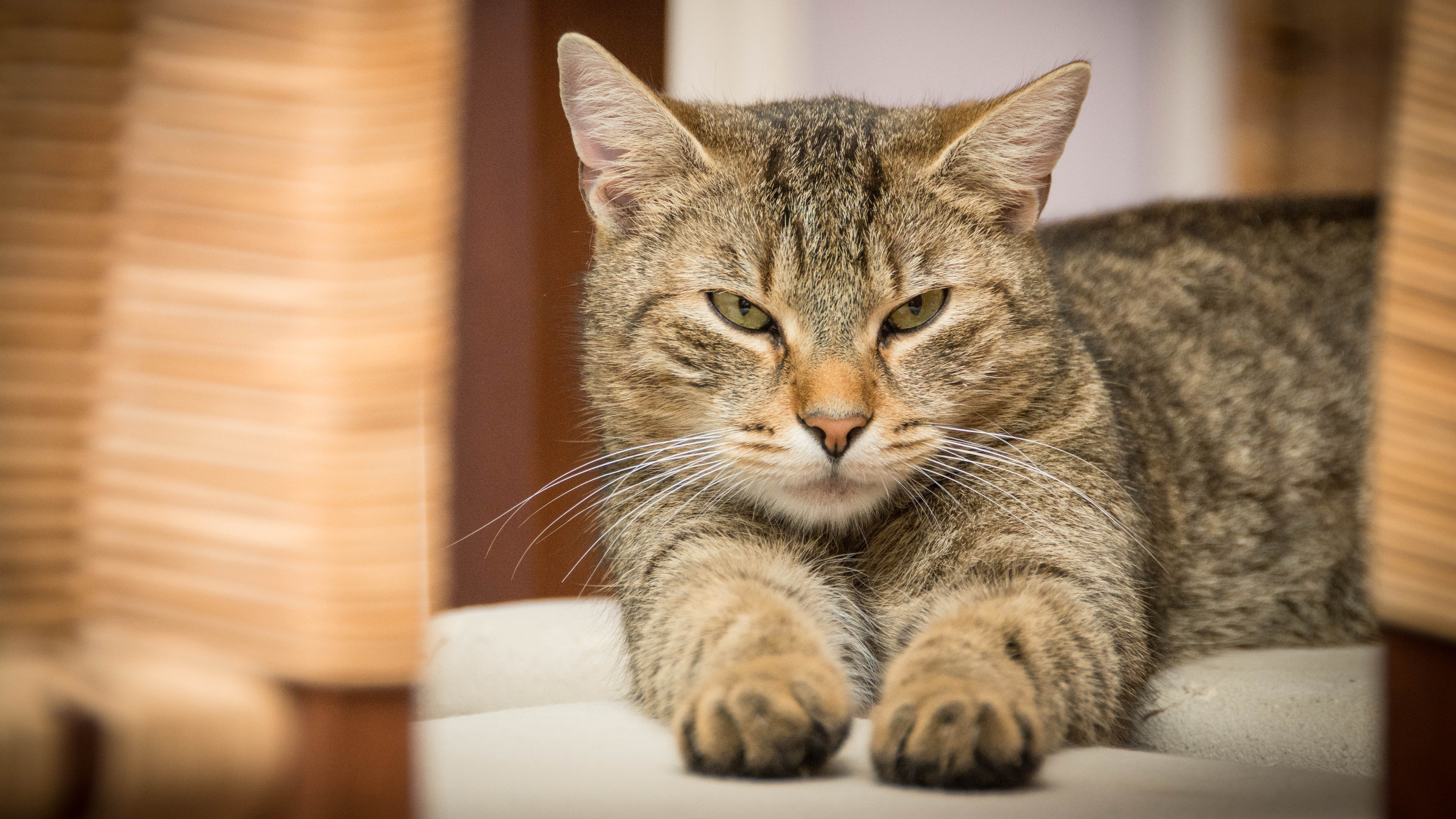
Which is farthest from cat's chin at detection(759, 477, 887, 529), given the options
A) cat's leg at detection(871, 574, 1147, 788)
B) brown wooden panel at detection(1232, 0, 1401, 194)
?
brown wooden panel at detection(1232, 0, 1401, 194)

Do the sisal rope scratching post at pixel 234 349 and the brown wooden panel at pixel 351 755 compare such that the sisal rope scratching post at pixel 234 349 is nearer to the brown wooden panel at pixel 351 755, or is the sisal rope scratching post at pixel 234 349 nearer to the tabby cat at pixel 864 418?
the brown wooden panel at pixel 351 755

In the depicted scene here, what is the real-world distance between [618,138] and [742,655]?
2.37 ft

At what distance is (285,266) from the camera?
0.51 metres

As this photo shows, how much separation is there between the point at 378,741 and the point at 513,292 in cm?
134

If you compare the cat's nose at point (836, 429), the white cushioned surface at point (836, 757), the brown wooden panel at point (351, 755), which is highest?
the cat's nose at point (836, 429)

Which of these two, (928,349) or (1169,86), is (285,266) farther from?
(1169,86)

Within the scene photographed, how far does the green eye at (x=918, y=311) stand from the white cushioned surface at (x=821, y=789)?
521mm

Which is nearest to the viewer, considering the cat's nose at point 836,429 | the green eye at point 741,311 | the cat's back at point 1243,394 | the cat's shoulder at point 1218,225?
the cat's nose at point 836,429

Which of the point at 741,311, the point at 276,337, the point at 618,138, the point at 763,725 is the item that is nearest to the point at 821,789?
the point at 763,725

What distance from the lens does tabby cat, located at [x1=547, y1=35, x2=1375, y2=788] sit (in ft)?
3.82

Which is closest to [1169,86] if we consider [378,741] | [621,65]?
[621,65]

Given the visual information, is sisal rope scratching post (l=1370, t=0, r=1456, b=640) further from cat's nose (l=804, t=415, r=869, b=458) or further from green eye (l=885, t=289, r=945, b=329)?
green eye (l=885, t=289, r=945, b=329)

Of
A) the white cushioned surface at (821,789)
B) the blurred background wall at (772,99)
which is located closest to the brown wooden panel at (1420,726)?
the white cushioned surface at (821,789)

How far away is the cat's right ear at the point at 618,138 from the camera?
133 cm
